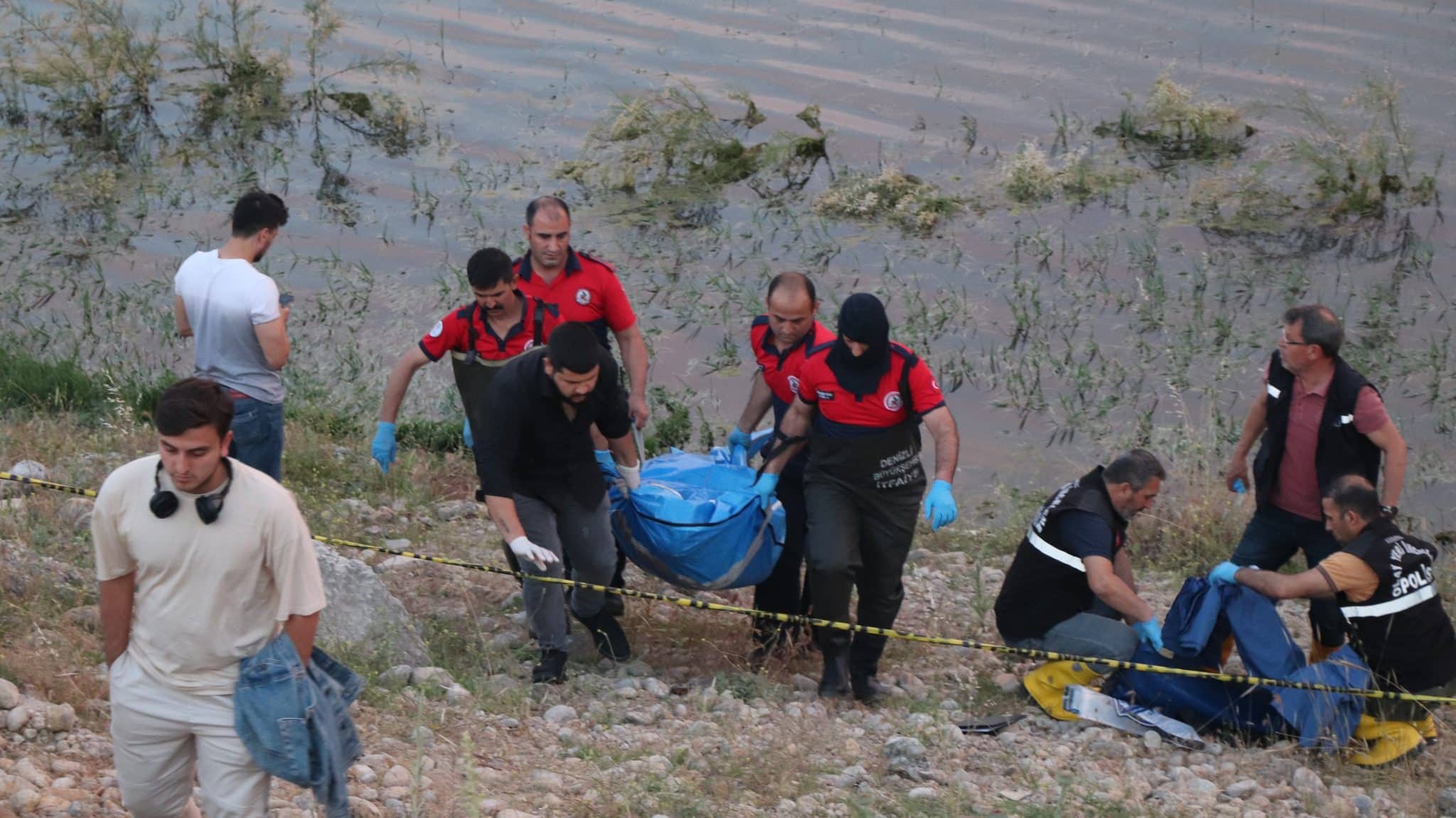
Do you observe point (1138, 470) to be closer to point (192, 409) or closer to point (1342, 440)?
point (1342, 440)

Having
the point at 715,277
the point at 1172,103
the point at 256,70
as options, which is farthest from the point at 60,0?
the point at 1172,103

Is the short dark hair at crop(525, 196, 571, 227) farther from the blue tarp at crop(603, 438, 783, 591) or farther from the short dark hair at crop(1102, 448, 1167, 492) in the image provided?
the short dark hair at crop(1102, 448, 1167, 492)

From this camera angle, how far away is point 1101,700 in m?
5.86

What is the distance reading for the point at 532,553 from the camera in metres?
5.49

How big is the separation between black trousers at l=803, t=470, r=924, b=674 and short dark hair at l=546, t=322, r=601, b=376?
110 cm

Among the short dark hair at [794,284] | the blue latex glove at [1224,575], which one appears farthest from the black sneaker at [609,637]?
the blue latex glove at [1224,575]

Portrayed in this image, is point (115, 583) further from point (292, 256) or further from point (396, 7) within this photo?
point (396, 7)

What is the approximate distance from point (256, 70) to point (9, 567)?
31.9 ft

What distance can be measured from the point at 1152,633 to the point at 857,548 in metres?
1.13

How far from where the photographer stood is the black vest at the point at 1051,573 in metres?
5.80

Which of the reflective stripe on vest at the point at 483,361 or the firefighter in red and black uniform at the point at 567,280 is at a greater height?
the firefighter in red and black uniform at the point at 567,280

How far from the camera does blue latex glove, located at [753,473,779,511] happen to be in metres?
5.96

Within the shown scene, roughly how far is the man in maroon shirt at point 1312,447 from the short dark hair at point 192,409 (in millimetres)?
4080

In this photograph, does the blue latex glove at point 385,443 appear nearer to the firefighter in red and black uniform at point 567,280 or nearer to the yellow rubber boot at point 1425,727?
the firefighter in red and black uniform at point 567,280
